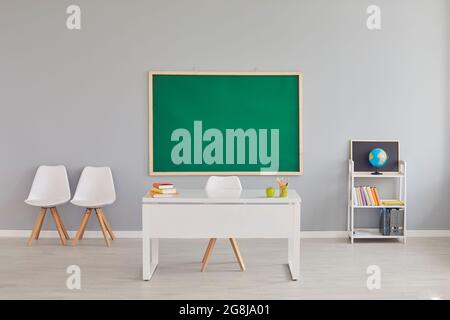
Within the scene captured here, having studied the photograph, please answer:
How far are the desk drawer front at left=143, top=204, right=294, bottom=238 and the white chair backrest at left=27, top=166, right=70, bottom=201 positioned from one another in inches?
86.0

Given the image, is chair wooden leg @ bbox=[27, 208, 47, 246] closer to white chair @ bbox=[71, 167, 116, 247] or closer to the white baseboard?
the white baseboard

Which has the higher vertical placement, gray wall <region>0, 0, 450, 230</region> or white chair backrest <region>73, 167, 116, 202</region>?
gray wall <region>0, 0, 450, 230</region>

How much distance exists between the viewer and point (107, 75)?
21.0 feet

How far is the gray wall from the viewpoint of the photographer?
6.38 metres

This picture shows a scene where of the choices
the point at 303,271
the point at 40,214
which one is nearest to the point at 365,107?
the point at 303,271

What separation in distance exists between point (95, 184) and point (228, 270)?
7.30 ft

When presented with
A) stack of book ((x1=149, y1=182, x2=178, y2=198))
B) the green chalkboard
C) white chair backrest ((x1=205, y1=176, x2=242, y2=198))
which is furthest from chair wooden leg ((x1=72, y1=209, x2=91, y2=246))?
stack of book ((x1=149, y1=182, x2=178, y2=198))

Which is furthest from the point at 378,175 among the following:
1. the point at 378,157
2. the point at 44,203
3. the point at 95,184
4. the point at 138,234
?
the point at 44,203

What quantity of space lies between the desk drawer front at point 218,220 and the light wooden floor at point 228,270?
41 cm

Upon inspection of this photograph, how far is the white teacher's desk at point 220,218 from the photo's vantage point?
4547mm

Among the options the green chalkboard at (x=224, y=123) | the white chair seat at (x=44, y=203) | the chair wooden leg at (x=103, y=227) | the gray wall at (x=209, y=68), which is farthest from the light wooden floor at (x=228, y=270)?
the green chalkboard at (x=224, y=123)

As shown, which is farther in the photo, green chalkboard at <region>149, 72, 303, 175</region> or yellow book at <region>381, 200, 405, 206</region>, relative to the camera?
green chalkboard at <region>149, 72, 303, 175</region>

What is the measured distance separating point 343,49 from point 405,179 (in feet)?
5.58

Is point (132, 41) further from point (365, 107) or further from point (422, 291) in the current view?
point (422, 291)
